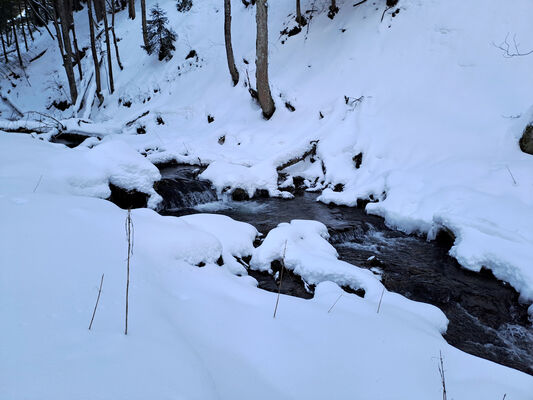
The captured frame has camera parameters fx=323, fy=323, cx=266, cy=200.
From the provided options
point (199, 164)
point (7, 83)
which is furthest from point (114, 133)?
point (7, 83)

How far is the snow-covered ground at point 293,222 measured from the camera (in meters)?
1.70

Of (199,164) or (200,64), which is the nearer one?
(199,164)

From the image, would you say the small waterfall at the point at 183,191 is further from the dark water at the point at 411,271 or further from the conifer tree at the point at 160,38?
the conifer tree at the point at 160,38

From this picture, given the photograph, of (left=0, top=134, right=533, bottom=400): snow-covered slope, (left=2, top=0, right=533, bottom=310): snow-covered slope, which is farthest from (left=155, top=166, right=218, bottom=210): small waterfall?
Result: (left=0, top=134, right=533, bottom=400): snow-covered slope

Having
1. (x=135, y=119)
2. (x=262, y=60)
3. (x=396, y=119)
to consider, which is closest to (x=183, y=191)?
(x=262, y=60)

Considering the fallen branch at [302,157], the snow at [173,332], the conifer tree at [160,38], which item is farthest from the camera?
the conifer tree at [160,38]

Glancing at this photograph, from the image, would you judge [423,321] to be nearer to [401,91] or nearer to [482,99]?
[482,99]

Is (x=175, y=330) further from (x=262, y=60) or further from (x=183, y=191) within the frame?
(x=262, y=60)

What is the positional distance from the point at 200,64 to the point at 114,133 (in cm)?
620

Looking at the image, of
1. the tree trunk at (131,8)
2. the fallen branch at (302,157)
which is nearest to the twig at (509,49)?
the fallen branch at (302,157)

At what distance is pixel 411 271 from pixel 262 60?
8.03 metres

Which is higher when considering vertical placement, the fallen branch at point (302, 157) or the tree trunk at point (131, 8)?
the tree trunk at point (131, 8)

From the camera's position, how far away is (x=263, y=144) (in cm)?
1025

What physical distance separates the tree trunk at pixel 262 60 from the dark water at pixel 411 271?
175 inches
